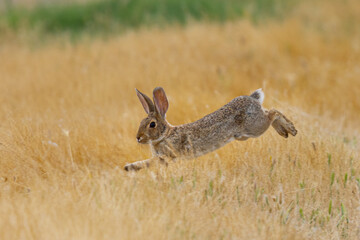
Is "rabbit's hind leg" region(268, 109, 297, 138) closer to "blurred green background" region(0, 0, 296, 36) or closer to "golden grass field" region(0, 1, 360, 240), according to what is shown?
"golden grass field" region(0, 1, 360, 240)

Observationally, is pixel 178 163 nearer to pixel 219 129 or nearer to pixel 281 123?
pixel 219 129

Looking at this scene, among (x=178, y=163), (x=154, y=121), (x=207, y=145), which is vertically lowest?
(x=178, y=163)

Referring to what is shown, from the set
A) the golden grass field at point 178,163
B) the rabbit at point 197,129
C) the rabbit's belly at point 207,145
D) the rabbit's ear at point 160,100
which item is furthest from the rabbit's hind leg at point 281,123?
the rabbit's ear at point 160,100

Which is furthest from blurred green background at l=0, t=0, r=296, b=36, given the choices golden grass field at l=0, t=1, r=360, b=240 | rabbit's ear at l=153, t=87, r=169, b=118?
rabbit's ear at l=153, t=87, r=169, b=118

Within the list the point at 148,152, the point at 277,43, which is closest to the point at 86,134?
the point at 148,152

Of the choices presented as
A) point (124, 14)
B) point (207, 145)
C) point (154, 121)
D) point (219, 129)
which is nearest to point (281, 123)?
point (219, 129)

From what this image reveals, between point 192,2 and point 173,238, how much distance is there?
11448mm

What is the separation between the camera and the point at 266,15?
12695 mm

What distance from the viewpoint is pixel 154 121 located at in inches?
165

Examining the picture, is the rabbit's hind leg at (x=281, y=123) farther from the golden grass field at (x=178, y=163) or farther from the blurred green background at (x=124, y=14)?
the blurred green background at (x=124, y=14)

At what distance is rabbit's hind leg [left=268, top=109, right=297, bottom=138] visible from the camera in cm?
449

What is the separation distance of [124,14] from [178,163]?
11033mm

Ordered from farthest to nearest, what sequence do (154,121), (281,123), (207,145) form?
1. (281,123)
2. (207,145)
3. (154,121)

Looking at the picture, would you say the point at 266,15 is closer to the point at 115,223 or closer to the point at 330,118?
the point at 330,118
